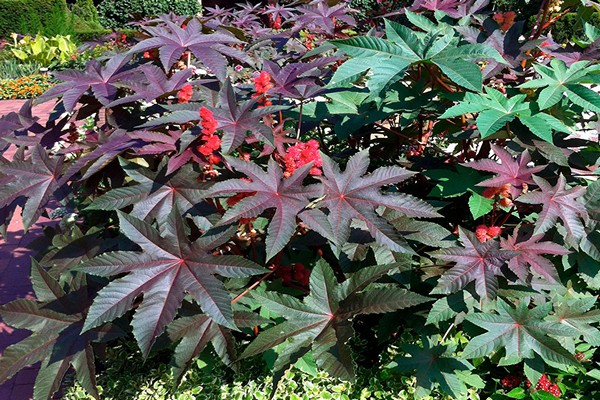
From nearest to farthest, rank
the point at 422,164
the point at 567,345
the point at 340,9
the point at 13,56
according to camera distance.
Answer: the point at 567,345 → the point at 422,164 → the point at 340,9 → the point at 13,56

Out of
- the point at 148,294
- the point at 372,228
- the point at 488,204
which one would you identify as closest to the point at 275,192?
the point at 372,228

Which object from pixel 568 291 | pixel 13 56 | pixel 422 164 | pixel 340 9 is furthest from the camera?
pixel 13 56

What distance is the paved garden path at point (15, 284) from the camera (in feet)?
8.38

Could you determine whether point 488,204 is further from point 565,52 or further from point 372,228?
point 565,52

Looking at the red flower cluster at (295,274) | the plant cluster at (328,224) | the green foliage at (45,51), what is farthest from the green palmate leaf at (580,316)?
the green foliage at (45,51)

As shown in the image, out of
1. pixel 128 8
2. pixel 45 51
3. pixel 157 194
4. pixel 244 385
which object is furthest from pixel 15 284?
pixel 128 8

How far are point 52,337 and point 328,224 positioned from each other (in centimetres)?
94

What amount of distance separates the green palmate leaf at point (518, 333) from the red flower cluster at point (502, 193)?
0.30 metres

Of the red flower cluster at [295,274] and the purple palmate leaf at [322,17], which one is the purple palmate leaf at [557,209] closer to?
the red flower cluster at [295,274]

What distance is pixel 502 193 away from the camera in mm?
1690

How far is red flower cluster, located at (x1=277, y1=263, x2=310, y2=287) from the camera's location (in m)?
1.89

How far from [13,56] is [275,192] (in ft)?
38.7

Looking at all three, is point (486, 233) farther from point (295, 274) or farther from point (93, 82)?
point (93, 82)

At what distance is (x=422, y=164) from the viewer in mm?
2131
